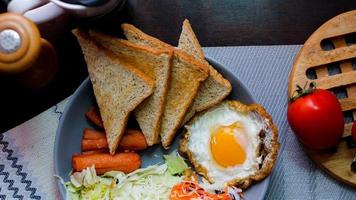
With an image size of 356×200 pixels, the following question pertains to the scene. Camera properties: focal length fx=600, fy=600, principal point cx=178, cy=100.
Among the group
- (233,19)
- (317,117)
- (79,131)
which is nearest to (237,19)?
(233,19)

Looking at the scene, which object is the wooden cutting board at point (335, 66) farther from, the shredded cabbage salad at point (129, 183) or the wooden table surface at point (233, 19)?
the shredded cabbage salad at point (129, 183)

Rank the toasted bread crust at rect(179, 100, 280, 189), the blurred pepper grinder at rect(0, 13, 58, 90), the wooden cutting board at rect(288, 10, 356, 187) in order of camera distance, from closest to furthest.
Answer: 1. the blurred pepper grinder at rect(0, 13, 58, 90)
2. the toasted bread crust at rect(179, 100, 280, 189)
3. the wooden cutting board at rect(288, 10, 356, 187)

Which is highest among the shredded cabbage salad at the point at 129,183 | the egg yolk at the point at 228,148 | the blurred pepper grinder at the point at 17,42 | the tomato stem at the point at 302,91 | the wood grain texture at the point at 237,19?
the blurred pepper grinder at the point at 17,42

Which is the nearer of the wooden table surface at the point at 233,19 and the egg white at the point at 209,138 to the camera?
the egg white at the point at 209,138

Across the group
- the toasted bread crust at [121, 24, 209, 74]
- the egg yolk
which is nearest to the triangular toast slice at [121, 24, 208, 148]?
the toasted bread crust at [121, 24, 209, 74]

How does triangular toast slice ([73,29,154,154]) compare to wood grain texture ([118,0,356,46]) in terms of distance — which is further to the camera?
wood grain texture ([118,0,356,46])

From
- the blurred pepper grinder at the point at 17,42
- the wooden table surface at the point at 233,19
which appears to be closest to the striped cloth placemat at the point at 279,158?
the wooden table surface at the point at 233,19

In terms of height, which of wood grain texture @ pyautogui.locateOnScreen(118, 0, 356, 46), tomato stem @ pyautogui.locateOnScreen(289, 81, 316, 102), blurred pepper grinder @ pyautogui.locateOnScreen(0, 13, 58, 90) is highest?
blurred pepper grinder @ pyautogui.locateOnScreen(0, 13, 58, 90)

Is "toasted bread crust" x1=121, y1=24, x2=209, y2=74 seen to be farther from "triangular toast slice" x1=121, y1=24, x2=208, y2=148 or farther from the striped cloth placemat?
the striped cloth placemat
